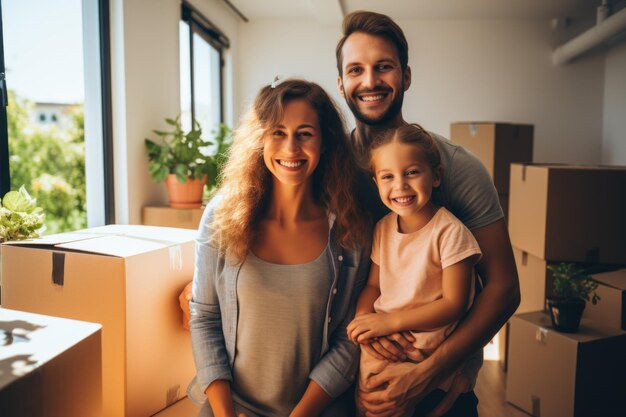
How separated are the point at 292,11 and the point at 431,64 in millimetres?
1717

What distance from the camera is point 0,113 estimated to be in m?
2.35

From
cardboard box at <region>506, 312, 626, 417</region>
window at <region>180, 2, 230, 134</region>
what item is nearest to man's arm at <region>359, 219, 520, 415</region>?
cardboard box at <region>506, 312, 626, 417</region>

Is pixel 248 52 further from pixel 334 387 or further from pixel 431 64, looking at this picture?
pixel 334 387

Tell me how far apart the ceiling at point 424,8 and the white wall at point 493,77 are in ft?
0.64

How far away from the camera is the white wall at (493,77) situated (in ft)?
20.3

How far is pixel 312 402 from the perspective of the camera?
1.40 meters

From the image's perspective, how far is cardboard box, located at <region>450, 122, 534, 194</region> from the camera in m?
Answer: 5.07

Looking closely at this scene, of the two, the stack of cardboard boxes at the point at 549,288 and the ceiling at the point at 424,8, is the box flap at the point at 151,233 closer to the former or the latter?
the stack of cardboard boxes at the point at 549,288

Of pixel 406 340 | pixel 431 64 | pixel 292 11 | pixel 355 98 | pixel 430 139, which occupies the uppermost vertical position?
pixel 292 11

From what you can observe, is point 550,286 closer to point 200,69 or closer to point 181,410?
point 181,410

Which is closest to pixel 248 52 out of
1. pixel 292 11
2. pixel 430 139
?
pixel 292 11

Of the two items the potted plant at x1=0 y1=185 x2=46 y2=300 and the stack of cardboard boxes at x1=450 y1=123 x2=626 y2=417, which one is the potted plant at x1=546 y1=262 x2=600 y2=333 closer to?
the stack of cardboard boxes at x1=450 y1=123 x2=626 y2=417

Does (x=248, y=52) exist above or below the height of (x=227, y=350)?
above

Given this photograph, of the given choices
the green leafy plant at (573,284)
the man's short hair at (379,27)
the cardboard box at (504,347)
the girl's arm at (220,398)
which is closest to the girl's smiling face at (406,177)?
the man's short hair at (379,27)
